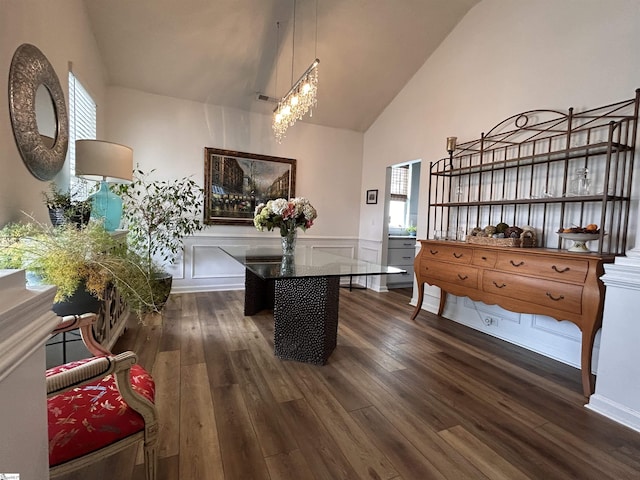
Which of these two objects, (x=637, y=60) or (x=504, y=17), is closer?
(x=637, y=60)

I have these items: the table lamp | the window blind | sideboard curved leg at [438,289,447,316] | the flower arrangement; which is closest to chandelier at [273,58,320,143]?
the flower arrangement

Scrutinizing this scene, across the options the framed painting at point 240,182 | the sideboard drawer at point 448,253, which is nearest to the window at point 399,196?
the framed painting at point 240,182

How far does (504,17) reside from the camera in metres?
3.14

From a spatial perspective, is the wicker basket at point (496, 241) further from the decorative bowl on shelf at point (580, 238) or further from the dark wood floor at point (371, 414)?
the dark wood floor at point (371, 414)

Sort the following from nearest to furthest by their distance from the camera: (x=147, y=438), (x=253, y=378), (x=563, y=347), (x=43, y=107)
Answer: (x=147, y=438) < (x=43, y=107) < (x=253, y=378) < (x=563, y=347)

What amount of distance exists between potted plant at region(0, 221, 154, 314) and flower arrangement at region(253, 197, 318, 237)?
1.42m

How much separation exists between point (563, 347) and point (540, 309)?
62cm

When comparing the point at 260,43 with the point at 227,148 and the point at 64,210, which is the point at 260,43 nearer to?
the point at 227,148

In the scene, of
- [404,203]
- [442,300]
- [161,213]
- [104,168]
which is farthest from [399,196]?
[104,168]

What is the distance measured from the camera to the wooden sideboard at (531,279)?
203 centimetres

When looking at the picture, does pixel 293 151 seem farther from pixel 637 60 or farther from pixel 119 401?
pixel 119 401

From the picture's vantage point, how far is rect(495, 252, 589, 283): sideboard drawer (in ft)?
6.86

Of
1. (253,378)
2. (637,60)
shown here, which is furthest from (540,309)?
(253,378)

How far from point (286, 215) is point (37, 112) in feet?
5.82
